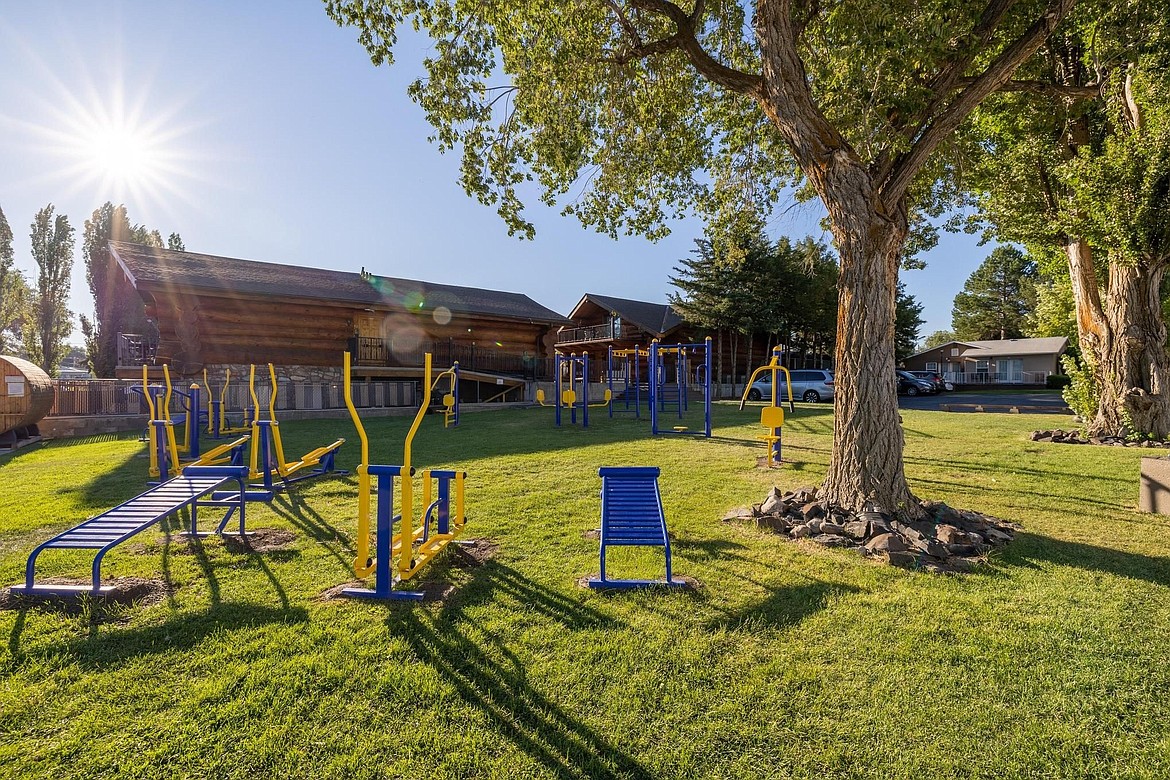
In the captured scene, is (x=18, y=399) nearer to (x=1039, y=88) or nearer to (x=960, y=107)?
(x=960, y=107)

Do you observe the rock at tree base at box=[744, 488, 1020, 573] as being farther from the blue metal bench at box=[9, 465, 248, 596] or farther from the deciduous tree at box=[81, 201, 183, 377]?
the deciduous tree at box=[81, 201, 183, 377]

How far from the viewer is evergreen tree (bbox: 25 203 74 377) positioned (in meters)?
32.4

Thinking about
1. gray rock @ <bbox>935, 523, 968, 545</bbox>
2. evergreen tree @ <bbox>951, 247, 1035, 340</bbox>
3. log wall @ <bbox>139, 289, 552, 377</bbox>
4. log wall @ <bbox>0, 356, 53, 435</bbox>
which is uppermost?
evergreen tree @ <bbox>951, 247, 1035, 340</bbox>

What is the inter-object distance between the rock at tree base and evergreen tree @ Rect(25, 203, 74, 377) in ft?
146

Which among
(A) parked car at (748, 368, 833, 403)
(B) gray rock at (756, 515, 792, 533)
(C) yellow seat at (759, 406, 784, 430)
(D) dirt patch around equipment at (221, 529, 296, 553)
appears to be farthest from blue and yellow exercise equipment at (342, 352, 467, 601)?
(A) parked car at (748, 368, 833, 403)

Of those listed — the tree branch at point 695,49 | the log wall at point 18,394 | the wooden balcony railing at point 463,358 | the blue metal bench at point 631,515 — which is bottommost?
the blue metal bench at point 631,515

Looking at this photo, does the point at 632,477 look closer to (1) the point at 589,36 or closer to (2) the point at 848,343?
(2) the point at 848,343

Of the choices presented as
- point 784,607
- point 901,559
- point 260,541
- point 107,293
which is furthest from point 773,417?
point 107,293

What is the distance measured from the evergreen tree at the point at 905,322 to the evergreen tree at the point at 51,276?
55263mm

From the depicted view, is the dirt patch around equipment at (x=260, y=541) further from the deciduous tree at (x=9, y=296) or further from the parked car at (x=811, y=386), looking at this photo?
the deciduous tree at (x=9, y=296)

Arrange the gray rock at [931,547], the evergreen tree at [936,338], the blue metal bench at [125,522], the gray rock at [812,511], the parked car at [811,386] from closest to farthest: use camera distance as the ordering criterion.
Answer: the blue metal bench at [125,522] < the gray rock at [931,547] < the gray rock at [812,511] < the parked car at [811,386] < the evergreen tree at [936,338]

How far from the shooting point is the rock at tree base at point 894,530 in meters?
4.63

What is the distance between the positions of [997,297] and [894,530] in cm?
6827

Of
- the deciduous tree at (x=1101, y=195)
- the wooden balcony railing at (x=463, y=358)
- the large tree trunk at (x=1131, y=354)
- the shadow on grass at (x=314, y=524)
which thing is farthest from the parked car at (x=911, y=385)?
the shadow on grass at (x=314, y=524)
